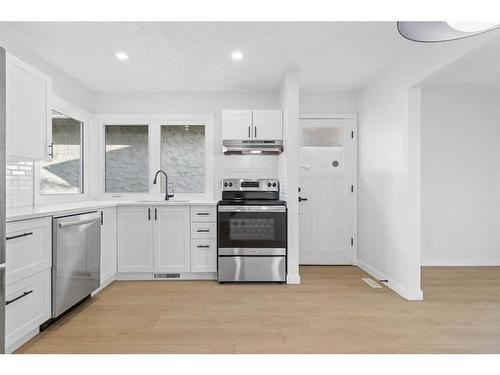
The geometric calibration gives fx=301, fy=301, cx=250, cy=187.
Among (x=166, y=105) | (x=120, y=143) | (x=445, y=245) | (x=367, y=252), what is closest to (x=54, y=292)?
(x=120, y=143)

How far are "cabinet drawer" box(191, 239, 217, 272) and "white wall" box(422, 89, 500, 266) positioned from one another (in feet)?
9.09

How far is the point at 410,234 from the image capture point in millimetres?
2859

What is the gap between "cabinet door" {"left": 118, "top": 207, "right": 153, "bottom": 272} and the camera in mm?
3471

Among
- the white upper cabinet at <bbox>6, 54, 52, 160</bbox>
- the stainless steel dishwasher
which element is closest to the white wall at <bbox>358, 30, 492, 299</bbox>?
the stainless steel dishwasher

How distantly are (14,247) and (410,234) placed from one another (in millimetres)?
3145

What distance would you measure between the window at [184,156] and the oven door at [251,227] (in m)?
0.98

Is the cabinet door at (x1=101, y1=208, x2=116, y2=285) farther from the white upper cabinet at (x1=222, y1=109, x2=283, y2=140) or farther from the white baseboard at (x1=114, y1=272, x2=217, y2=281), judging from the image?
the white upper cabinet at (x1=222, y1=109, x2=283, y2=140)

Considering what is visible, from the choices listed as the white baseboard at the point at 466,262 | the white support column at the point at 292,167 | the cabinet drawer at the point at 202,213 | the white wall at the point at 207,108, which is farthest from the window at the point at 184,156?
the white baseboard at the point at 466,262

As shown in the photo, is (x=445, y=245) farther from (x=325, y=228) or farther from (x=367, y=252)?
(x=325, y=228)

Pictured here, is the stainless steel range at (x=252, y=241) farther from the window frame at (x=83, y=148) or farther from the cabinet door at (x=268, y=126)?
the window frame at (x=83, y=148)

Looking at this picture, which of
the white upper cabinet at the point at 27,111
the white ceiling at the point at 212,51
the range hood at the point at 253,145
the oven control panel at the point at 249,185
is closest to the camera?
the white upper cabinet at the point at 27,111

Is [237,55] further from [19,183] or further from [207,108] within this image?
[19,183]

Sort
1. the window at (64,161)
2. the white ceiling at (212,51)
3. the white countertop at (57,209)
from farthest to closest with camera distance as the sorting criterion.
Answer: the window at (64,161) → the white ceiling at (212,51) → the white countertop at (57,209)

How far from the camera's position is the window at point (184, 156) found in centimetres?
423
